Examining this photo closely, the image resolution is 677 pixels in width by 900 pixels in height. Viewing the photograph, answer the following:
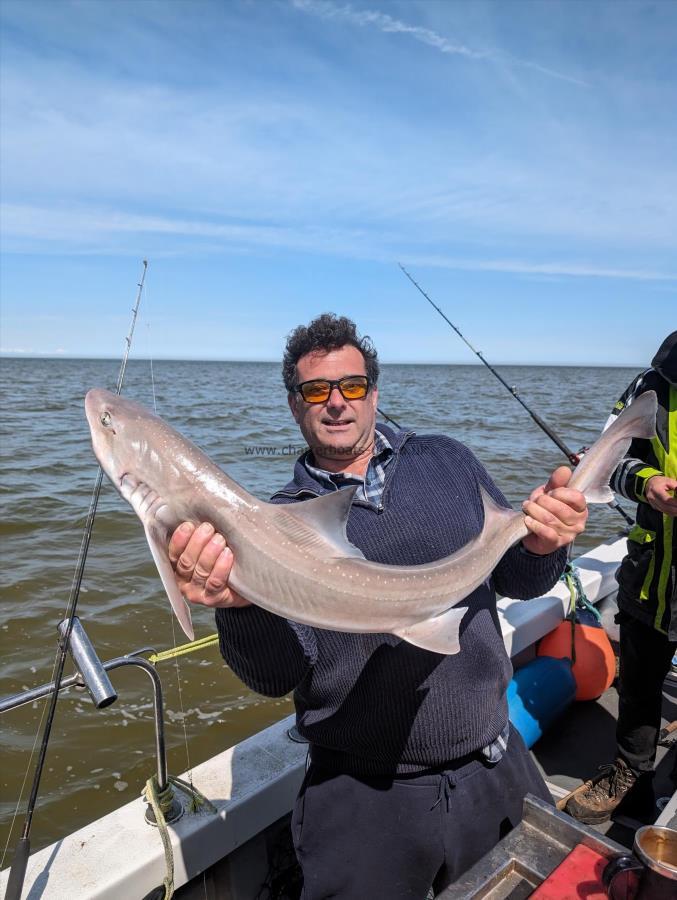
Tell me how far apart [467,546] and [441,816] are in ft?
3.59

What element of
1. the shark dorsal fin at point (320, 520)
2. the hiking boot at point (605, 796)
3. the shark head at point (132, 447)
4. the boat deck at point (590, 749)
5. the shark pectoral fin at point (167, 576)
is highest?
the shark head at point (132, 447)

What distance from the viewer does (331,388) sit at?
113 inches

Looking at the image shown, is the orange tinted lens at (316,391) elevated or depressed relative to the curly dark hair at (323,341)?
depressed

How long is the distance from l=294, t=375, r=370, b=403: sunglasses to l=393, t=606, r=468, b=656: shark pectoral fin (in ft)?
3.62

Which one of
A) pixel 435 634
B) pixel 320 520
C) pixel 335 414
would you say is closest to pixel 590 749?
pixel 435 634

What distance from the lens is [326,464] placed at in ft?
9.49

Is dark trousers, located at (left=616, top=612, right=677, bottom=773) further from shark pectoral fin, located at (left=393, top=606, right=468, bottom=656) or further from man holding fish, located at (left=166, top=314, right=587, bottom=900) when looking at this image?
shark pectoral fin, located at (left=393, top=606, right=468, bottom=656)

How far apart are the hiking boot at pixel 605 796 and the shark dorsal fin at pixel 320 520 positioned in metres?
2.81

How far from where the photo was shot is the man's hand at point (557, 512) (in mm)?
2387

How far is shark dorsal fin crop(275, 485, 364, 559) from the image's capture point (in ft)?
7.06

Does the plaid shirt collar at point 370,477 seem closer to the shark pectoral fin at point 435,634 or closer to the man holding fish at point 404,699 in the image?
the man holding fish at point 404,699

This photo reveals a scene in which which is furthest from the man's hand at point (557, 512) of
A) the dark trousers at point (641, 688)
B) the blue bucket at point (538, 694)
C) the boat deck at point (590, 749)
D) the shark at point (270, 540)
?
the boat deck at point (590, 749)

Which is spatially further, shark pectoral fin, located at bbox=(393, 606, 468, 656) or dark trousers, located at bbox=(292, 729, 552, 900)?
dark trousers, located at bbox=(292, 729, 552, 900)

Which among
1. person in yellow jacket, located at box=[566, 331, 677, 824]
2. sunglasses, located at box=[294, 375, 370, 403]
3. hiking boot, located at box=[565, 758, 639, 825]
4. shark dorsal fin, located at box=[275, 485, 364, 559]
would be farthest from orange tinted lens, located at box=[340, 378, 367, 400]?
hiking boot, located at box=[565, 758, 639, 825]
